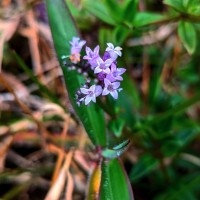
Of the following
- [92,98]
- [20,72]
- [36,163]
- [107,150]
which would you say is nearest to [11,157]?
[36,163]

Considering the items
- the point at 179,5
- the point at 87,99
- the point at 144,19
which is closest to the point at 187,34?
the point at 179,5

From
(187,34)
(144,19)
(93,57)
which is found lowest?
(93,57)

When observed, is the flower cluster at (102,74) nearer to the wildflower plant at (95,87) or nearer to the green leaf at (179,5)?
the wildflower plant at (95,87)

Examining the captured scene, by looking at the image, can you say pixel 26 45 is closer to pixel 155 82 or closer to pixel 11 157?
pixel 11 157

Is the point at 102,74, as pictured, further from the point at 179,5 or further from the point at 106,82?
the point at 179,5

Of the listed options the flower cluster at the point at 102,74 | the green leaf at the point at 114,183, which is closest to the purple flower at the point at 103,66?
the flower cluster at the point at 102,74
